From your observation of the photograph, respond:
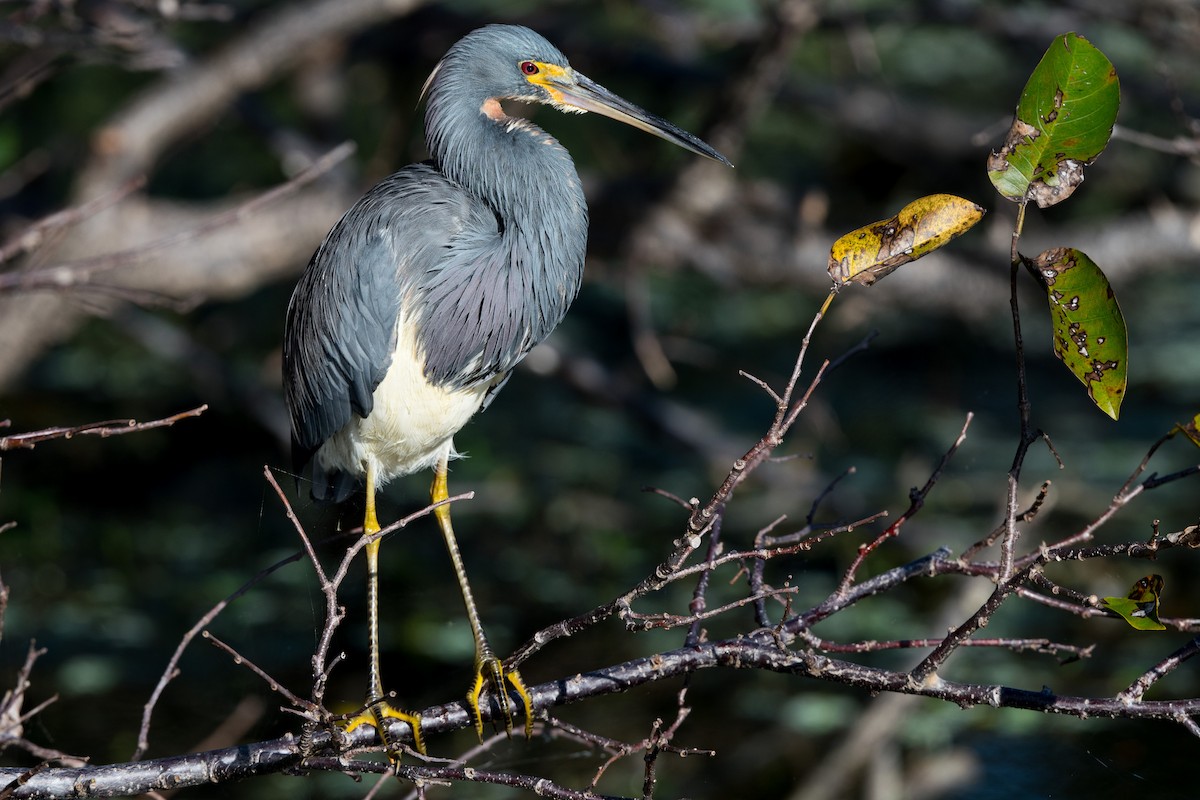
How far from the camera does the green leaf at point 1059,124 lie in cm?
147

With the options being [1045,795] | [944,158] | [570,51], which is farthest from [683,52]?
[1045,795]

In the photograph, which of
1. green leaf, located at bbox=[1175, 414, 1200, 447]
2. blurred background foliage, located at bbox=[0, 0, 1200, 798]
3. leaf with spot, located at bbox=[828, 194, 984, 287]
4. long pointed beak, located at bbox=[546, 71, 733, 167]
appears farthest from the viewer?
blurred background foliage, located at bbox=[0, 0, 1200, 798]

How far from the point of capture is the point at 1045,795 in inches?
130

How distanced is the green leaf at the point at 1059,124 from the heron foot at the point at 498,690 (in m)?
1.10

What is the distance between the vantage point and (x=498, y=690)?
7.24ft

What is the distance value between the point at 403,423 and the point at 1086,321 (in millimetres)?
1416

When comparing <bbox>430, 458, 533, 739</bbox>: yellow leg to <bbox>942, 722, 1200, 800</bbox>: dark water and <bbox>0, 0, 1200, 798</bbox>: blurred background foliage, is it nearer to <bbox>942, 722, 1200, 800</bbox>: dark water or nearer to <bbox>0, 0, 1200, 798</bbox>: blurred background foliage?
<bbox>0, 0, 1200, 798</bbox>: blurred background foliage

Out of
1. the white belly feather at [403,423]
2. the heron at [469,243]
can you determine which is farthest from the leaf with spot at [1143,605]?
the white belly feather at [403,423]

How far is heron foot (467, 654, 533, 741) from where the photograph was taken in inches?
82.0

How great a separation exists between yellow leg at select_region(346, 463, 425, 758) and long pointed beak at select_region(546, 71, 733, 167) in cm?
87

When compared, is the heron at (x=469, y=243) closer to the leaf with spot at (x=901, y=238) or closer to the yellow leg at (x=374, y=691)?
the yellow leg at (x=374, y=691)

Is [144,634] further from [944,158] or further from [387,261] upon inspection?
[944,158]

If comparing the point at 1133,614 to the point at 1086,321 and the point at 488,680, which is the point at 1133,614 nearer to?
the point at 1086,321

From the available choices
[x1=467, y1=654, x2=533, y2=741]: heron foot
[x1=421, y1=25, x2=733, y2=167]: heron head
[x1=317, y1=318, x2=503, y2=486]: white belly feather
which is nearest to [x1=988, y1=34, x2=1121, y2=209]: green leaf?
[x1=421, y1=25, x2=733, y2=167]: heron head
